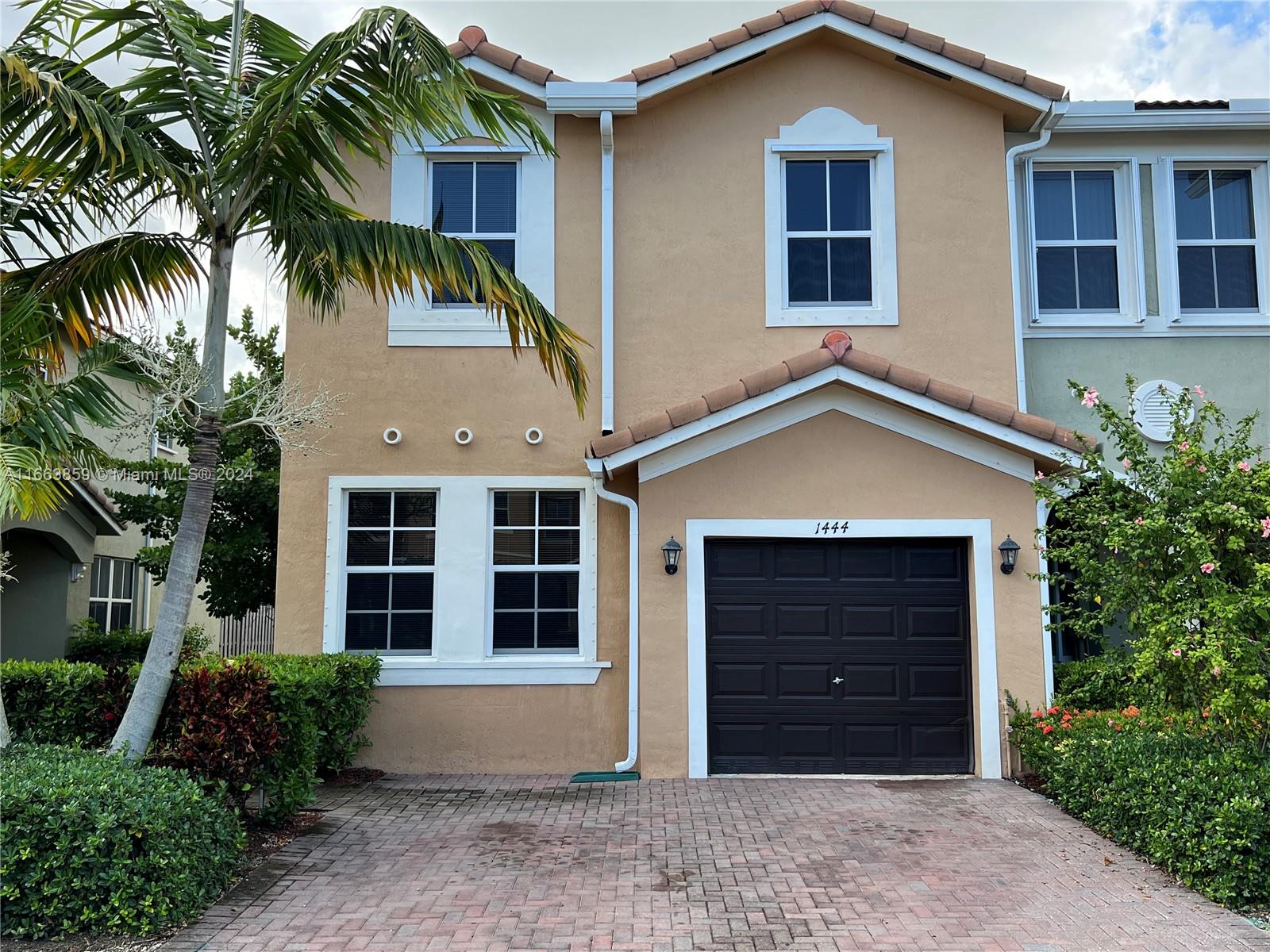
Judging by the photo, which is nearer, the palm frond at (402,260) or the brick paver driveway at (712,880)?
the brick paver driveway at (712,880)

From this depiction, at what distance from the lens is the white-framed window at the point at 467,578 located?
10500mm

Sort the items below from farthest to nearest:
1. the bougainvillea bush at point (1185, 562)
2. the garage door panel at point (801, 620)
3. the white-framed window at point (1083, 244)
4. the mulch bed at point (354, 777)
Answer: the white-framed window at point (1083, 244), the garage door panel at point (801, 620), the mulch bed at point (354, 777), the bougainvillea bush at point (1185, 562)

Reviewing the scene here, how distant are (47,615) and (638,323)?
10571 millimetres

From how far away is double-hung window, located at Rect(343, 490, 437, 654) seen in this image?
10.7 metres

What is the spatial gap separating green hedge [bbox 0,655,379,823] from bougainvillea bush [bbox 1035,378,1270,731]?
19.6 ft

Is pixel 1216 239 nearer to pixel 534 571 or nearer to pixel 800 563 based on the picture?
pixel 800 563

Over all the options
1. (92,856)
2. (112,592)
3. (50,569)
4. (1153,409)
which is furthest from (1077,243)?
(112,592)

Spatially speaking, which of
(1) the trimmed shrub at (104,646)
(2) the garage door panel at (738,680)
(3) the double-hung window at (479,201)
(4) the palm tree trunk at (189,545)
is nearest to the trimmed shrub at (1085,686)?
(2) the garage door panel at (738,680)

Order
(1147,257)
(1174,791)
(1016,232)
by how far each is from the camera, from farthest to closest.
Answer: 1. (1147,257)
2. (1016,232)
3. (1174,791)

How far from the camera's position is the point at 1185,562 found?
7.18m

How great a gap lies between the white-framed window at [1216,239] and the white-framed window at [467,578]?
24.2 feet

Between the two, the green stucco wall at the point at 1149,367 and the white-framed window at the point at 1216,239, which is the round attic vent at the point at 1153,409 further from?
the white-framed window at the point at 1216,239

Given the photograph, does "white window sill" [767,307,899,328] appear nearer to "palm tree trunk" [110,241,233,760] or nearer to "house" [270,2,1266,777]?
"house" [270,2,1266,777]

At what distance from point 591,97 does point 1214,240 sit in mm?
7407
